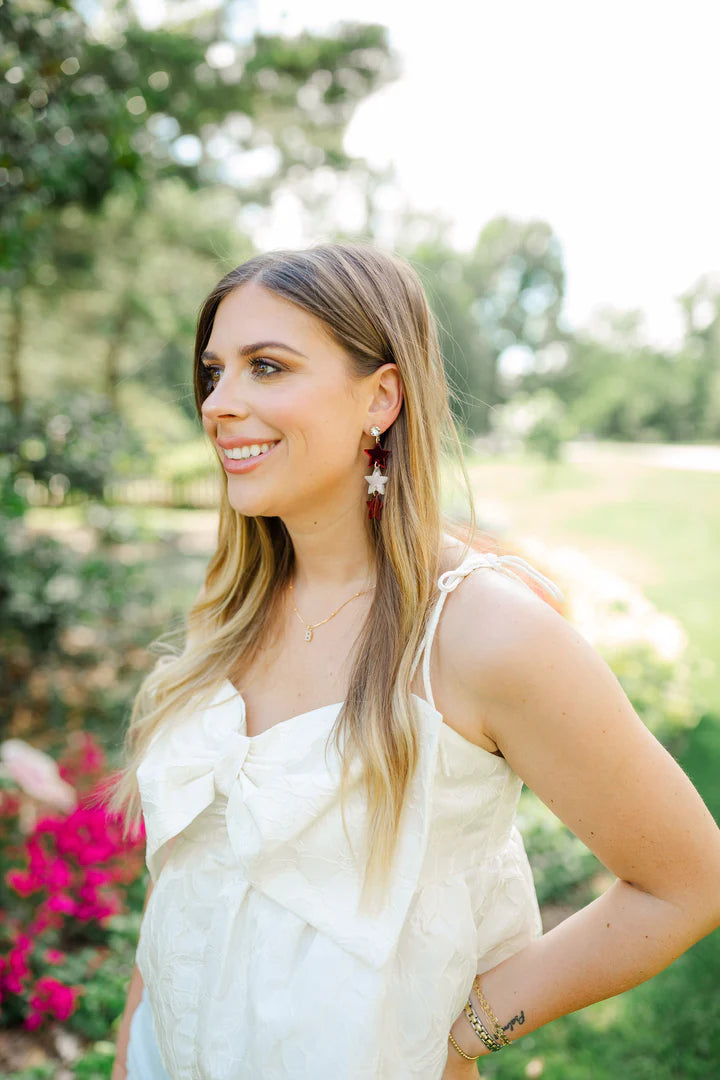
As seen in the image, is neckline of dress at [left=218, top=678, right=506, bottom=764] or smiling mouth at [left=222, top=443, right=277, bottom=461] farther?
smiling mouth at [left=222, top=443, right=277, bottom=461]

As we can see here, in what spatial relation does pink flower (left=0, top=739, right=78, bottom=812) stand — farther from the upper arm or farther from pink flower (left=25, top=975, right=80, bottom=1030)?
the upper arm

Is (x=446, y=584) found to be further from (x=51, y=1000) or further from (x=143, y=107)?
(x=143, y=107)

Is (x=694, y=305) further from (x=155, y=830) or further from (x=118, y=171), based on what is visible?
(x=155, y=830)

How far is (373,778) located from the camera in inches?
53.1

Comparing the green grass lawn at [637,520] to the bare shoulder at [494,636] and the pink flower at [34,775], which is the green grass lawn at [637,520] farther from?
the bare shoulder at [494,636]

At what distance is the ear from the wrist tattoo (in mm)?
1157

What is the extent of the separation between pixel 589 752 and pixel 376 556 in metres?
0.65

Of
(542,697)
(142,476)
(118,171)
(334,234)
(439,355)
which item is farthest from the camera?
(142,476)

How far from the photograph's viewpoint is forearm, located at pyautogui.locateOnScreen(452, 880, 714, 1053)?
1.29m

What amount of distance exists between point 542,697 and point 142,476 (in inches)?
174

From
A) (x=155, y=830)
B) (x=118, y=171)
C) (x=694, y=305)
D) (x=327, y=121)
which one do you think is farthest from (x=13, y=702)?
(x=694, y=305)

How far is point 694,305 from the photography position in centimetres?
2869

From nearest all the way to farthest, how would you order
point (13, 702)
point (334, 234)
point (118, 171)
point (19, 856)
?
point (334, 234) < point (19, 856) < point (118, 171) < point (13, 702)

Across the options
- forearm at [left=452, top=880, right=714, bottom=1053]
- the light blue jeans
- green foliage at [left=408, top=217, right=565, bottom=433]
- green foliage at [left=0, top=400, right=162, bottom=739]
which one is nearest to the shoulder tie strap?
forearm at [left=452, top=880, right=714, bottom=1053]
